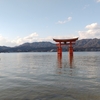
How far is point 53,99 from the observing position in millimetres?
9047

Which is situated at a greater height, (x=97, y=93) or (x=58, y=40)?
(x=58, y=40)

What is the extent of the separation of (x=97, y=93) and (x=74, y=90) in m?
1.52

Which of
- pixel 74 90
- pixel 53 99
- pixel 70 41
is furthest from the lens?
pixel 70 41

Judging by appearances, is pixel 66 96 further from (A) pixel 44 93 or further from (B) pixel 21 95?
(B) pixel 21 95

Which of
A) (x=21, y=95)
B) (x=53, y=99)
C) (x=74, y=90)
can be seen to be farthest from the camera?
(x=74, y=90)

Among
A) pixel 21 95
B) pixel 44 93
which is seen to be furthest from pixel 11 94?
pixel 44 93

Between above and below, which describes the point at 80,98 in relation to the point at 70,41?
below

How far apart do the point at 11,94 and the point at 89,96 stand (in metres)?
4.83

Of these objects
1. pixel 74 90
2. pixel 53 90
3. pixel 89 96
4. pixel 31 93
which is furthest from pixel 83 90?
pixel 31 93

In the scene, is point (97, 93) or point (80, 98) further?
point (97, 93)

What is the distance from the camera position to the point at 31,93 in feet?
33.9

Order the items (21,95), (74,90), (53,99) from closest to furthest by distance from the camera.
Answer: (53,99) < (21,95) < (74,90)

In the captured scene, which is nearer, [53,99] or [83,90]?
[53,99]

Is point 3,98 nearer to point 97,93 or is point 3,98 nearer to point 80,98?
point 80,98
